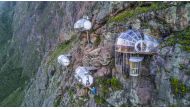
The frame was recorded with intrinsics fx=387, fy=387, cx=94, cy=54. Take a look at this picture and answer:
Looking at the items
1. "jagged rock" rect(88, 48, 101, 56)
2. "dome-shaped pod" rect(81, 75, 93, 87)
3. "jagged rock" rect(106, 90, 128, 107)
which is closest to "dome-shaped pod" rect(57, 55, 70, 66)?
"jagged rock" rect(88, 48, 101, 56)

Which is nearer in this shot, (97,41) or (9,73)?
(97,41)

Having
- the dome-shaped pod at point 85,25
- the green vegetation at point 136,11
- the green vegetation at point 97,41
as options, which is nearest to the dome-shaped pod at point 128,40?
the green vegetation at point 136,11

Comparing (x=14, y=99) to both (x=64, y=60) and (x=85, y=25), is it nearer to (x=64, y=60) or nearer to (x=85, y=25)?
(x=64, y=60)

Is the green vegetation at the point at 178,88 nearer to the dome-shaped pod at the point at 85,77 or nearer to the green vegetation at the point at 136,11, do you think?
the green vegetation at the point at 136,11

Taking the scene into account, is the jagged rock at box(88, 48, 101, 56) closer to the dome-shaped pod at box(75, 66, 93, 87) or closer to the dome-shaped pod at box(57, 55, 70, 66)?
the dome-shaped pod at box(75, 66, 93, 87)

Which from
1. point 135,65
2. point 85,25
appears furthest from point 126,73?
point 85,25
